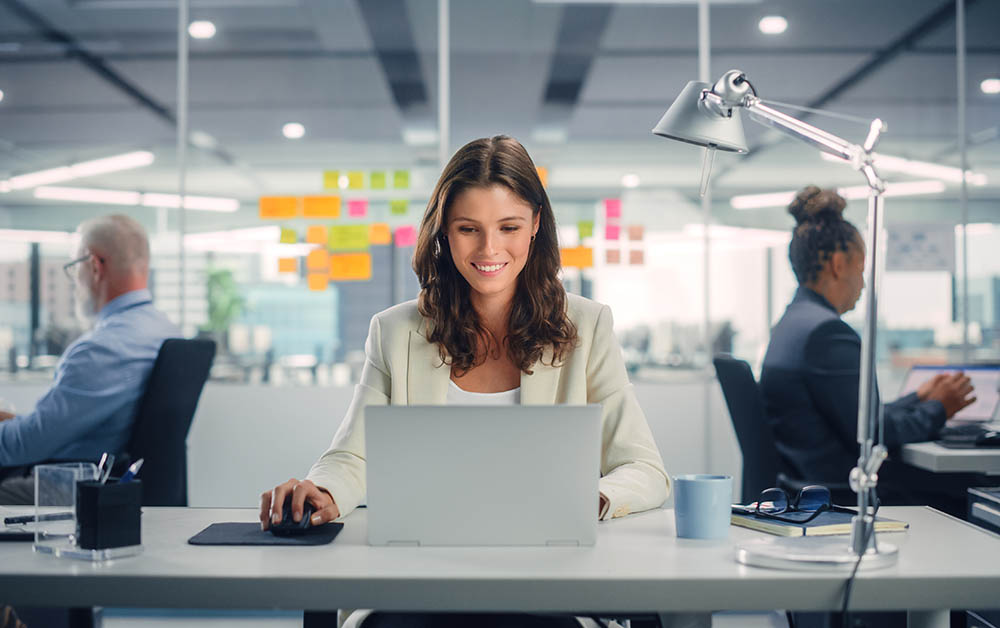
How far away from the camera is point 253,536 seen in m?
1.42

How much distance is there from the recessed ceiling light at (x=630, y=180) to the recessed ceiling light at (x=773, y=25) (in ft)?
3.11

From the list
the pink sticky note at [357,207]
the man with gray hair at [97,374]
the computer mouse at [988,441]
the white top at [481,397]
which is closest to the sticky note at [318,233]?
the pink sticky note at [357,207]

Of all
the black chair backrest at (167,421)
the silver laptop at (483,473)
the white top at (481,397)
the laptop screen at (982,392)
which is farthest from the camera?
the laptop screen at (982,392)

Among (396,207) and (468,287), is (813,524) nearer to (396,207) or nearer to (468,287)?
(468,287)

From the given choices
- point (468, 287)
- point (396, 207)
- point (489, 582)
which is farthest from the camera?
point (396, 207)

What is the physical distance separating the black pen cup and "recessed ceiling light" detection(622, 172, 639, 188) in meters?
3.30

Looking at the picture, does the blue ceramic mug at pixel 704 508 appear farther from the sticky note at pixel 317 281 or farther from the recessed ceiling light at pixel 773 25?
the recessed ceiling light at pixel 773 25

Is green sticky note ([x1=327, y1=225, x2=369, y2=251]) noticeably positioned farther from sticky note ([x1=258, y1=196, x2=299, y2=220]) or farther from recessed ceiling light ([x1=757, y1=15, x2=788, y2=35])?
recessed ceiling light ([x1=757, y1=15, x2=788, y2=35])

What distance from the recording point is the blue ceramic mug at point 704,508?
1396mm

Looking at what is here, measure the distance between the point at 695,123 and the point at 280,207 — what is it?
3.10 metres

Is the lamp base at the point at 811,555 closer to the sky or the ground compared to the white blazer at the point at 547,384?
closer to the ground

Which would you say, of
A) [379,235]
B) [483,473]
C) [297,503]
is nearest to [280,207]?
[379,235]

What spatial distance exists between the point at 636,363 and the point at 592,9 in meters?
1.72

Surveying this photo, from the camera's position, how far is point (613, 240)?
14.1ft
